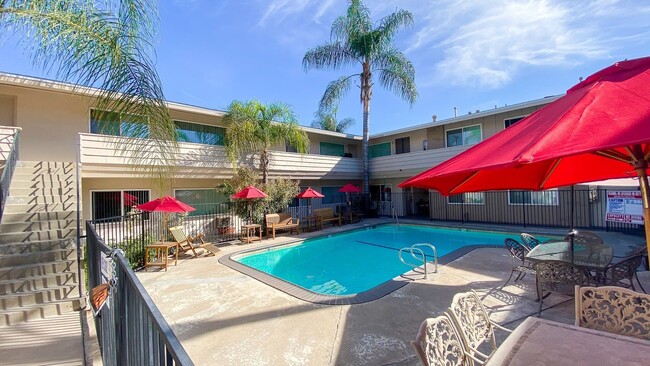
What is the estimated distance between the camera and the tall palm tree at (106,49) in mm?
3332

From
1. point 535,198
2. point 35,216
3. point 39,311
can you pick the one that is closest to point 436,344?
point 39,311

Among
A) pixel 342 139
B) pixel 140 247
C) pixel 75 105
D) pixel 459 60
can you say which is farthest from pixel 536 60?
pixel 75 105

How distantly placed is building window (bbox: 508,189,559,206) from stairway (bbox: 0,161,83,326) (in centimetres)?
1850

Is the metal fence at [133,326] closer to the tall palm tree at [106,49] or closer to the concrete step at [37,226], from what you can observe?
the tall palm tree at [106,49]

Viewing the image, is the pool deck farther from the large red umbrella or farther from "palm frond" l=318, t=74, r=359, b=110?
"palm frond" l=318, t=74, r=359, b=110

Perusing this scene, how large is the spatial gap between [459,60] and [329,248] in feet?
38.0

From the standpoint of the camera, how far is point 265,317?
5004 mm

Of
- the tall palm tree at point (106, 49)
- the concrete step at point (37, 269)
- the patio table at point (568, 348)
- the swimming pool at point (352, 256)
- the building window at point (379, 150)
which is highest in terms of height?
the building window at point (379, 150)

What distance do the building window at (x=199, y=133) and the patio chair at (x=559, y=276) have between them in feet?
47.2

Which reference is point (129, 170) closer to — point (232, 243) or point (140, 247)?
point (140, 247)

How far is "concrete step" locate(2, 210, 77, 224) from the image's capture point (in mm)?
6664

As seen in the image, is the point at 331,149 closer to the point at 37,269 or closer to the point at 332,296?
the point at 332,296

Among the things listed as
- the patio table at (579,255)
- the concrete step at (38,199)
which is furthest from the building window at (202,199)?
the patio table at (579,255)

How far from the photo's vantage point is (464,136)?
17.4m
